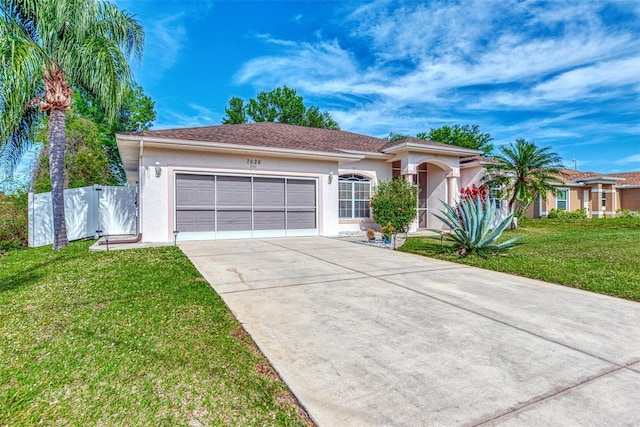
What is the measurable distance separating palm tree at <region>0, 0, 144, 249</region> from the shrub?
879 centimetres

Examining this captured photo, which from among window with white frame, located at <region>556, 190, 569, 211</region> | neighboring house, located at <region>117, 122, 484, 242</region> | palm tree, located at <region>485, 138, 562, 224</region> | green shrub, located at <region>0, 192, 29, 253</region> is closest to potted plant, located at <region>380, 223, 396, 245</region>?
neighboring house, located at <region>117, 122, 484, 242</region>

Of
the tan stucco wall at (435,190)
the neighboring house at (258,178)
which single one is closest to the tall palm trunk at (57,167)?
the neighboring house at (258,178)

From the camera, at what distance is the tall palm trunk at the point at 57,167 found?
10.0m

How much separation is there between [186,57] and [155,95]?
13.8 m

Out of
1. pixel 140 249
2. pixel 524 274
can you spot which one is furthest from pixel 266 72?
pixel 524 274

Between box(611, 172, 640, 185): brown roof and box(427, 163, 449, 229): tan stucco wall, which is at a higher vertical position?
box(611, 172, 640, 185): brown roof

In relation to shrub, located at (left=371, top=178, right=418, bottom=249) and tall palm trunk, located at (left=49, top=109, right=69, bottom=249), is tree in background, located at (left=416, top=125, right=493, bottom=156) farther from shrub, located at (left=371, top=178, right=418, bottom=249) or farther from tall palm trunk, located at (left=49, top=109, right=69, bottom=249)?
tall palm trunk, located at (left=49, top=109, right=69, bottom=249)

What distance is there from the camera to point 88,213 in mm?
12742

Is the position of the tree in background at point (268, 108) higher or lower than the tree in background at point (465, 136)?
higher

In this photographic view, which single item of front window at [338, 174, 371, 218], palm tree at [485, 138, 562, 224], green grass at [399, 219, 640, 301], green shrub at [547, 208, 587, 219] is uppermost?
palm tree at [485, 138, 562, 224]

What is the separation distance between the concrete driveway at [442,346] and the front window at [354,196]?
8545mm

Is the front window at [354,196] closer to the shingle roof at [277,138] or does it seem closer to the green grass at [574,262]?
the shingle roof at [277,138]

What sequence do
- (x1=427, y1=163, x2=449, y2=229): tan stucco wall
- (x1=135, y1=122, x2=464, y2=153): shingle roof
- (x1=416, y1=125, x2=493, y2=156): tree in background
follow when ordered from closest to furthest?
(x1=135, y1=122, x2=464, y2=153): shingle roof → (x1=427, y1=163, x2=449, y2=229): tan stucco wall → (x1=416, y1=125, x2=493, y2=156): tree in background

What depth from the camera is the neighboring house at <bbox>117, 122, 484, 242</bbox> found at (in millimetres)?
11141
